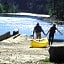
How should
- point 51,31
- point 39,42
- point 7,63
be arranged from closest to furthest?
point 7,63 < point 39,42 < point 51,31

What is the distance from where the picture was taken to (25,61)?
38.2ft

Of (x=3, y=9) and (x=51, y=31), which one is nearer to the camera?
(x=51, y=31)

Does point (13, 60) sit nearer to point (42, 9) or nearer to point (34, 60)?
point (34, 60)

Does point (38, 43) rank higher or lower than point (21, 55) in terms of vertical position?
lower

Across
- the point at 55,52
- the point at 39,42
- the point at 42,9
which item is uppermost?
the point at 55,52

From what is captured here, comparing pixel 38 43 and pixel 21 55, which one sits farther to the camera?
pixel 38 43

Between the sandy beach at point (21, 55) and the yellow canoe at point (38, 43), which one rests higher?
the sandy beach at point (21, 55)

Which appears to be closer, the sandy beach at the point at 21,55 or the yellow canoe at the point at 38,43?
the sandy beach at the point at 21,55

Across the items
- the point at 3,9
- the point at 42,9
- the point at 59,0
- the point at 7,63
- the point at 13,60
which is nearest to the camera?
the point at 7,63

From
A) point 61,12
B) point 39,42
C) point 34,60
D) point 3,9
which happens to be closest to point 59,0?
point 61,12

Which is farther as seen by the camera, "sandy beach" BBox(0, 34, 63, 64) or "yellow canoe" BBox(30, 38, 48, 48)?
"yellow canoe" BBox(30, 38, 48, 48)

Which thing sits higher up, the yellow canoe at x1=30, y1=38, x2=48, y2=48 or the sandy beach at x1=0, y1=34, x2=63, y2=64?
the sandy beach at x1=0, y1=34, x2=63, y2=64

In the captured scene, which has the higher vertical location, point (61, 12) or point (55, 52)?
point (55, 52)

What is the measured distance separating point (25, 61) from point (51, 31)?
10.7 meters
